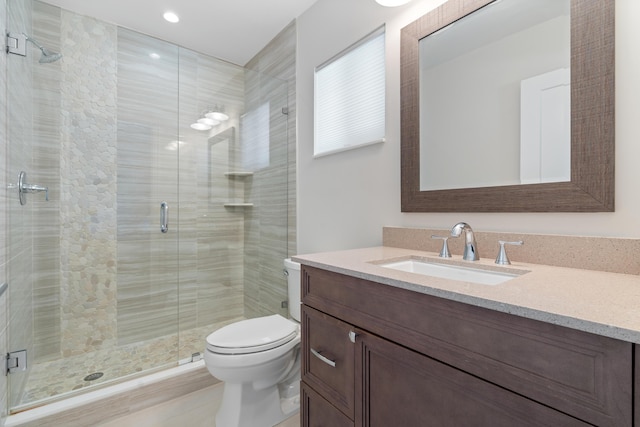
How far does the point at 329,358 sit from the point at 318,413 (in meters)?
0.23

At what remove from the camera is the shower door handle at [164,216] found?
7.45 ft

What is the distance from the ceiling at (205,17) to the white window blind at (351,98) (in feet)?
1.96

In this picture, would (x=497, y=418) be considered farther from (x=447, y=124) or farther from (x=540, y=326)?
(x=447, y=124)

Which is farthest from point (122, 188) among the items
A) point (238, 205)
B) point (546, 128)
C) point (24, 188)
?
point (546, 128)

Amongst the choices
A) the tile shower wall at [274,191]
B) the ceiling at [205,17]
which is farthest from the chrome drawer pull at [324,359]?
the ceiling at [205,17]

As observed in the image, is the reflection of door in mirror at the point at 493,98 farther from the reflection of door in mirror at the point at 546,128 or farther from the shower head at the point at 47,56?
the shower head at the point at 47,56

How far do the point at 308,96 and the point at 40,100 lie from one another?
5.73 ft

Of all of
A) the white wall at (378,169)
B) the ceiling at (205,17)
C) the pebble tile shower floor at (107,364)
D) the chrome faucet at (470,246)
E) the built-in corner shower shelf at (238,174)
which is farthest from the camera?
the built-in corner shower shelf at (238,174)

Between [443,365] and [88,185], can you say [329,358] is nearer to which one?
[443,365]

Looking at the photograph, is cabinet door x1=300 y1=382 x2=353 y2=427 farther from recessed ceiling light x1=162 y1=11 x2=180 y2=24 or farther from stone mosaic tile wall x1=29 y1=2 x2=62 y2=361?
recessed ceiling light x1=162 y1=11 x2=180 y2=24

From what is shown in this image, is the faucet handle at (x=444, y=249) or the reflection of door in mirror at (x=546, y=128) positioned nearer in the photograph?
the reflection of door in mirror at (x=546, y=128)

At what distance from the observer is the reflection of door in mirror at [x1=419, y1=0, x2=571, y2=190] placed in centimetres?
98

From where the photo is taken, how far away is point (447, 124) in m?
1.28

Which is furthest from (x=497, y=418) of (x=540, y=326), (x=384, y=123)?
(x=384, y=123)
